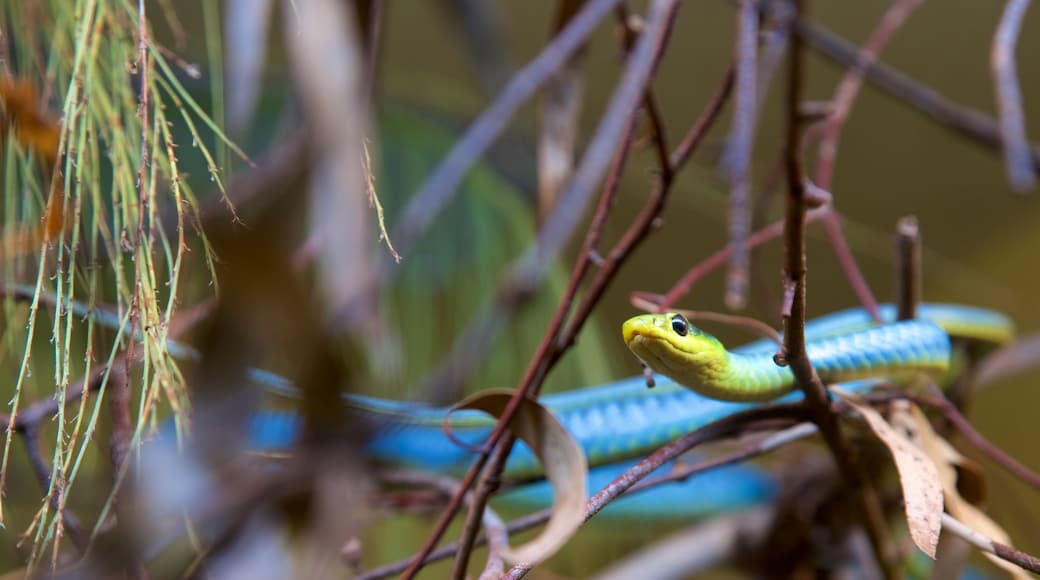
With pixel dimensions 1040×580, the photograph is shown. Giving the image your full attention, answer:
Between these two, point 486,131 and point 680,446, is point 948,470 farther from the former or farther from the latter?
point 486,131

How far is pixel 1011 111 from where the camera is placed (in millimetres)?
506

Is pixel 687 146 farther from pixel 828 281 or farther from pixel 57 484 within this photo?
pixel 828 281

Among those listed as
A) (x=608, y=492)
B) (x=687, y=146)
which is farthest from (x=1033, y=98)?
(x=608, y=492)

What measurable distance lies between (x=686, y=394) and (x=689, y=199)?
2.51 ft

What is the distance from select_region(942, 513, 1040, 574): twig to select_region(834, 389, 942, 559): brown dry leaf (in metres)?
0.03

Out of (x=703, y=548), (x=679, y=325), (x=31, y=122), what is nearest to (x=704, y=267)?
(x=679, y=325)

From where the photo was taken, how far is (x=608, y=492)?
49cm

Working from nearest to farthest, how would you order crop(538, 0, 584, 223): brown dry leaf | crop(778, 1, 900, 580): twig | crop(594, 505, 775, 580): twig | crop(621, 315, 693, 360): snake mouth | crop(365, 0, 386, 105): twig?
crop(778, 1, 900, 580): twig → crop(365, 0, 386, 105): twig → crop(621, 315, 693, 360): snake mouth → crop(538, 0, 584, 223): brown dry leaf → crop(594, 505, 775, 580): twig

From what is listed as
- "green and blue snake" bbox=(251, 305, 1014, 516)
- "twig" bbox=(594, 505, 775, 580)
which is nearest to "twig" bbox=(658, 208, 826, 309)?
"green and blue snake" bbox=(251, 305, 1014, 516)

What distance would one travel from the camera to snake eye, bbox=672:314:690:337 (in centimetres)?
61

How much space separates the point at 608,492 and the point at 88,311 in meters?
0.26

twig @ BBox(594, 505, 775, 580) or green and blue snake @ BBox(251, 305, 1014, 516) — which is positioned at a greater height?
green and blue snake @ BBox(251, 305, 1014, 516)

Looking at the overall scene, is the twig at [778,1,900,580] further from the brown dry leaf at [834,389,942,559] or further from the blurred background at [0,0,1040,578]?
the blurred background at [0,0,1040,578]

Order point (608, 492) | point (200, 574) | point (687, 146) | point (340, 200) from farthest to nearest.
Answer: point (687, 146)
point (608, 492)
point (200, 574)
point (340, 200)
